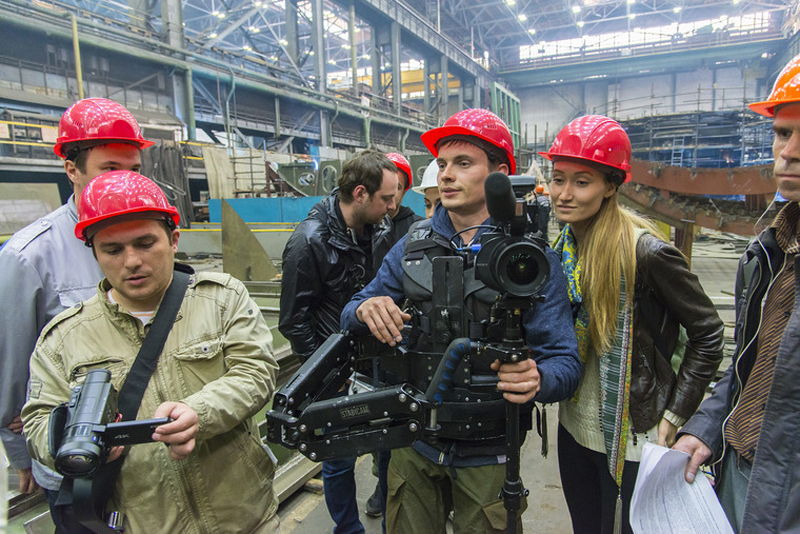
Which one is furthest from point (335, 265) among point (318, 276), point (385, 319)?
point (385, 319)

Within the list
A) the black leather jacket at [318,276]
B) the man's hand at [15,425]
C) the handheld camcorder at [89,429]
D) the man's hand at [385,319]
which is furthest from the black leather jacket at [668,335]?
the man's hand at [15,425]

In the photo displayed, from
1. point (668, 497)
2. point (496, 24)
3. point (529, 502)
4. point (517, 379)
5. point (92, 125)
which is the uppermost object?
point (496, 24)

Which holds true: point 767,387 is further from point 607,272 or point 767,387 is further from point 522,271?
point 522,271

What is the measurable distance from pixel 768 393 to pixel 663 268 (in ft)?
1.54

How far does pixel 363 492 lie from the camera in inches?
107

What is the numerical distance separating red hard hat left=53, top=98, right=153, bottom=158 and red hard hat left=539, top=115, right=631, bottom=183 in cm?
164

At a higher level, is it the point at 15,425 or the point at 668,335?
the point at 668,335

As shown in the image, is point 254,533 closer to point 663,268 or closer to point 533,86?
point 663,268

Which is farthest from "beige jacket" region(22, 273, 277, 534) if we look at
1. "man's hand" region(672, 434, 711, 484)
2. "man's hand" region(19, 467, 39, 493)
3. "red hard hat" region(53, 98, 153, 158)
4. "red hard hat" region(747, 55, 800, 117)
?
"red hard hat" region(747, 55, 800, 117)

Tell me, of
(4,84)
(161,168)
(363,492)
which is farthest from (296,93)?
(363,492)

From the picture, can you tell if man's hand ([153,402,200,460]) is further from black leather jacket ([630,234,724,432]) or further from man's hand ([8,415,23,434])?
black leather jacket ([630,234,724,432])

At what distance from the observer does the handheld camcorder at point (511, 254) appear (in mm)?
1015

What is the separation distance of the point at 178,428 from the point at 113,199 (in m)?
0.65

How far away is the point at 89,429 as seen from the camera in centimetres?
99
